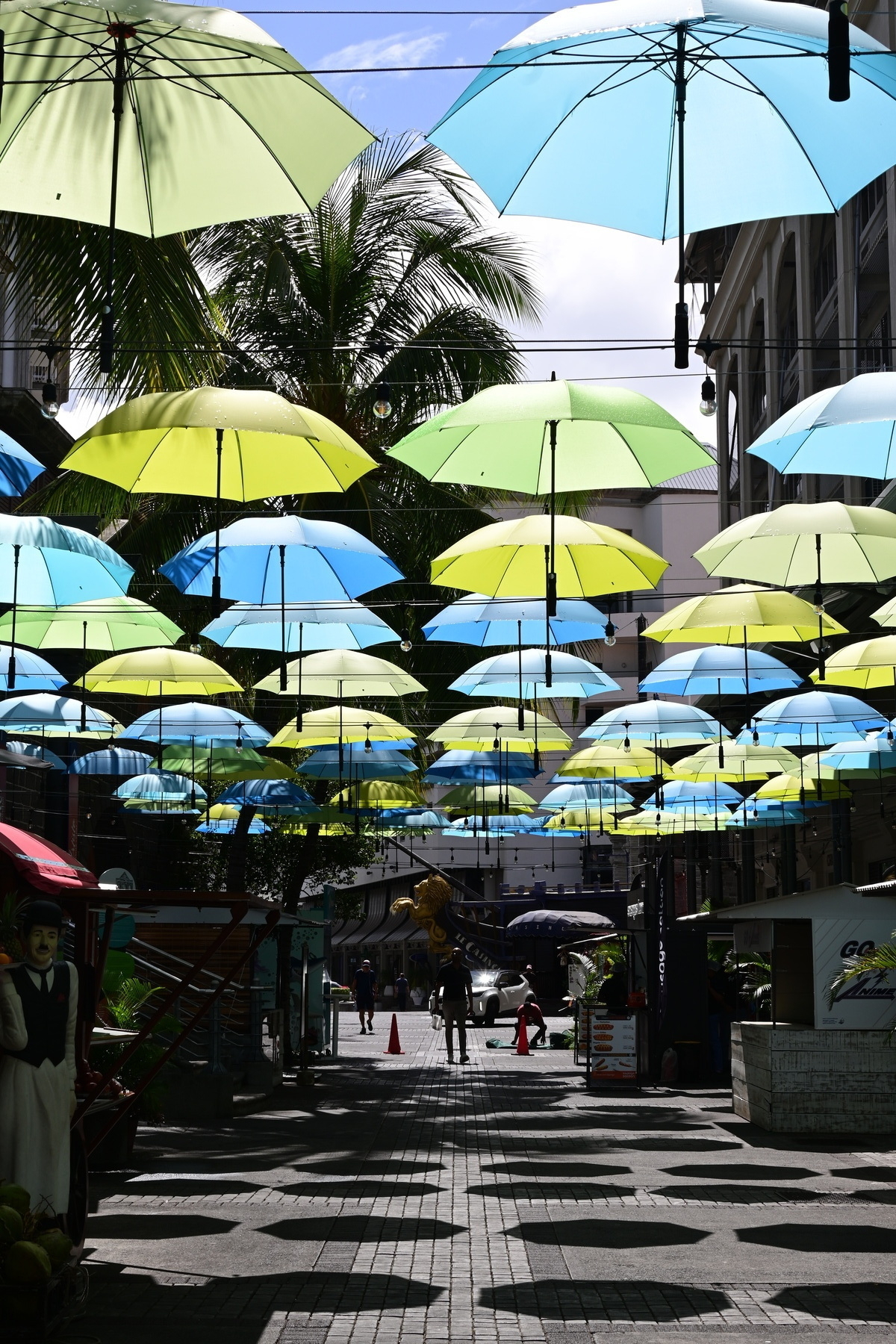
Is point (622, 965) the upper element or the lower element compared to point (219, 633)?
lower

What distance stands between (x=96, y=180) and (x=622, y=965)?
717 inches

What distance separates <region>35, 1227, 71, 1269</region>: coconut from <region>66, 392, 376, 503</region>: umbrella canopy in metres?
5.36

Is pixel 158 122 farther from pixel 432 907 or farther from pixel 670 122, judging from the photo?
pixel 432 907

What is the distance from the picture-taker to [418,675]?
25531mm

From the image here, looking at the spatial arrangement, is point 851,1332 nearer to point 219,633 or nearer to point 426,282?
point 219,633

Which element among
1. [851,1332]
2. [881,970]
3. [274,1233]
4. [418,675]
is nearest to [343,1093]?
[418,675]

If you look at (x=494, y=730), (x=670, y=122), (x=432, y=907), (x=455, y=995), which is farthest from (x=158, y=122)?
(x=432, y=907)

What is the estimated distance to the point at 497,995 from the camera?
42844 mm

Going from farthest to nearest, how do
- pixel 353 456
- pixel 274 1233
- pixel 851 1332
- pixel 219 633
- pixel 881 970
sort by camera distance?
pixel 219 633 < pixel 881 970 < pixel 353 456 < pixel 274 1233 < pixel 851 1332

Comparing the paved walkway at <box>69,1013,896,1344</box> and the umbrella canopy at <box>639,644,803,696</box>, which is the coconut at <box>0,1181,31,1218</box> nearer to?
the paved walkway at <box>69,1013,896,1344</box>

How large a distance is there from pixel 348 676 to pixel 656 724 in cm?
559

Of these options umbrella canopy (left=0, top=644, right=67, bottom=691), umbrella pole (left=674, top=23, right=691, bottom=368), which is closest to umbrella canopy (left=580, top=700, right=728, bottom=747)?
umbrella canopy (left=0, top=644, right=67, bottom=691)

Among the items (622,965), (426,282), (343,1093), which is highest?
(426,282)

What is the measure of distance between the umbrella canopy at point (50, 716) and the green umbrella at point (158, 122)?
36.1 feet
